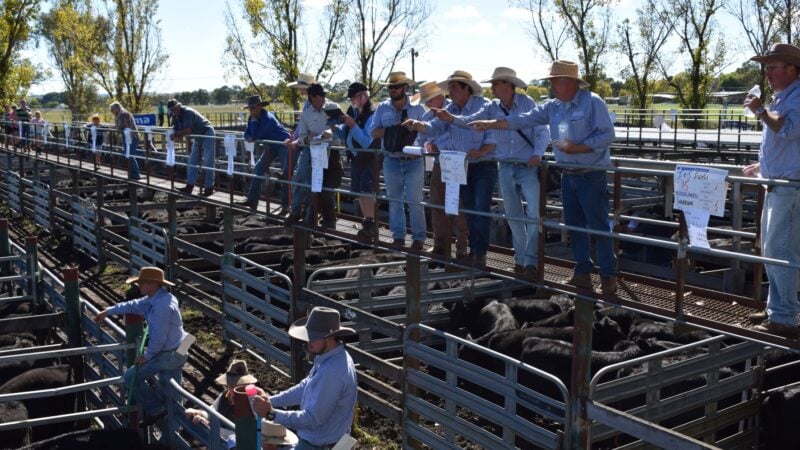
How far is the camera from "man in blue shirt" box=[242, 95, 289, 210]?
12.8 m

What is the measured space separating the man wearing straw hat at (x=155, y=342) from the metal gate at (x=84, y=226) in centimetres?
1101

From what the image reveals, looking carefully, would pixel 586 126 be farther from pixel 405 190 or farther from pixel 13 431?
pixel 13 431

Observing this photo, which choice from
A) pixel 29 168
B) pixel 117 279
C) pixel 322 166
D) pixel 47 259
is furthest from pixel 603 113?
pixel 29 168

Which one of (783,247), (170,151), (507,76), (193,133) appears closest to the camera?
(783,247)

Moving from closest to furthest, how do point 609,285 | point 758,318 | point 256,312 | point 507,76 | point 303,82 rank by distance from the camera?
point 758,318 < point 609,285 < point 507,76 < point 303,82 < point 256,312

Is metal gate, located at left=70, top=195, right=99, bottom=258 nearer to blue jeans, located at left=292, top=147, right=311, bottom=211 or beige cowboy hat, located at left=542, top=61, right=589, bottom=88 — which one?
blue jeans, located at left=292, top=147, right=311, bottom=211

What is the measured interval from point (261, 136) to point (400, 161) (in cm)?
413

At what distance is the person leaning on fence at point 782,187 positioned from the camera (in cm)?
580

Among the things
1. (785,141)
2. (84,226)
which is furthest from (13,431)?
(84,226)

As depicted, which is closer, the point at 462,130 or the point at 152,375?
the point at 152,375

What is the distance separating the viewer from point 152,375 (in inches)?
340

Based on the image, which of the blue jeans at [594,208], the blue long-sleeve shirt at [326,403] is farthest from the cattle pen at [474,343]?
the blue long-sleeve shirt at [326,403]

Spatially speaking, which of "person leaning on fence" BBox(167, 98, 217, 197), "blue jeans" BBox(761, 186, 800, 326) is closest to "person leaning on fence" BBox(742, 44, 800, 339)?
"blue jeans" BBox(761, 186, 800, 326)

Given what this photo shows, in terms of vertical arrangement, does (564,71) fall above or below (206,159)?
above
